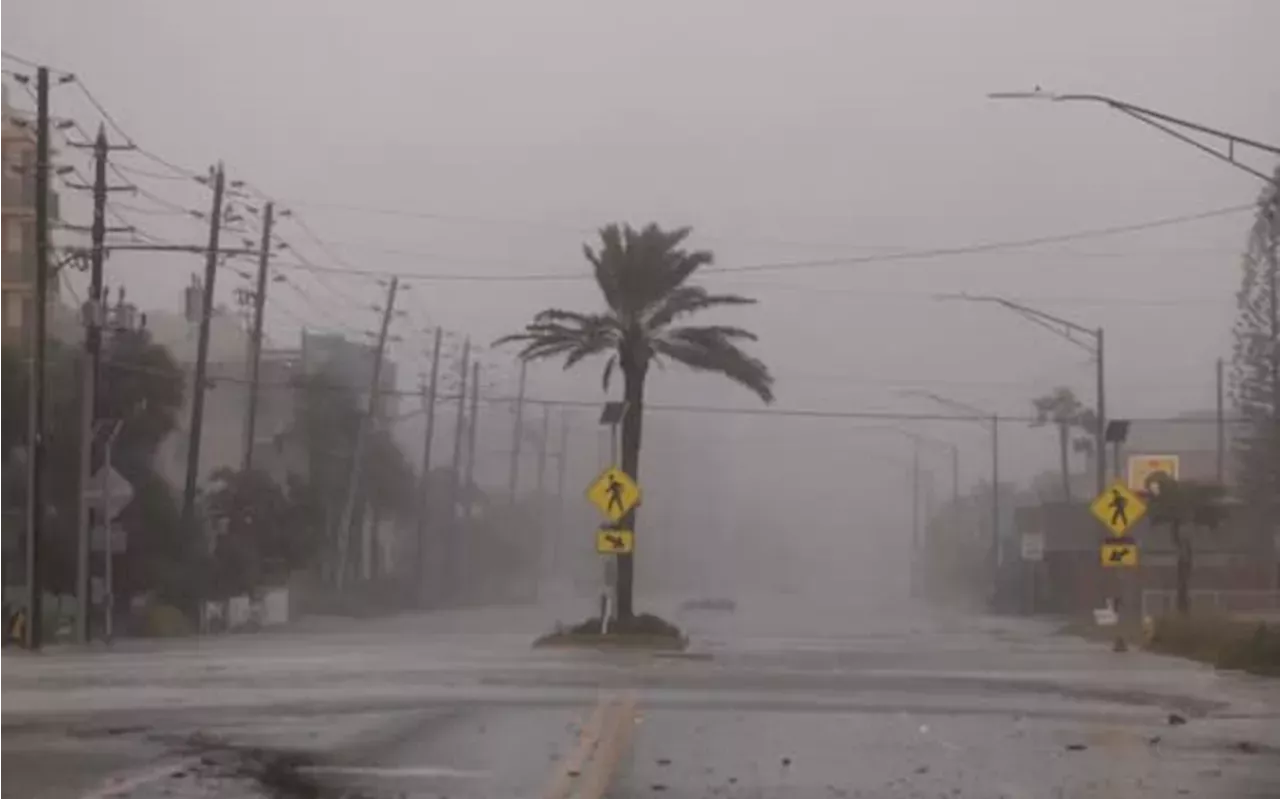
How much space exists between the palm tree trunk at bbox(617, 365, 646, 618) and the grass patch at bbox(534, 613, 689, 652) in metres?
0.59

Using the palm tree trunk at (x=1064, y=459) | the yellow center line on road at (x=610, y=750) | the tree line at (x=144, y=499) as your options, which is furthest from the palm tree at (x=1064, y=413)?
the yellow center line on road at (x=610, y=750)

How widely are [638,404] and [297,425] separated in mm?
50096

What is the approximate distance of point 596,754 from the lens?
17844 mm

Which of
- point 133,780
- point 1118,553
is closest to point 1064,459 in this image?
point 1118,553

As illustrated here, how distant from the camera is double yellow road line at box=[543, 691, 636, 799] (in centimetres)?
1541

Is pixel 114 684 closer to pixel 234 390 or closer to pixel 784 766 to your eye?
pixel 784 766

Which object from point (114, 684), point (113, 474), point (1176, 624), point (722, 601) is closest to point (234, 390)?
point (722, 601)

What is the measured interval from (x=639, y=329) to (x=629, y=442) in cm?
252

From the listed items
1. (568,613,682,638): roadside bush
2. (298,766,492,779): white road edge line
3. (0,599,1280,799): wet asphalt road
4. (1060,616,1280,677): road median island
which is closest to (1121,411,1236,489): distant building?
(1060,616,1280,677): road median island

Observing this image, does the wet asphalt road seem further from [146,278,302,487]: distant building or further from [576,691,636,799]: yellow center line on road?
[146,278,302,487]: distant building

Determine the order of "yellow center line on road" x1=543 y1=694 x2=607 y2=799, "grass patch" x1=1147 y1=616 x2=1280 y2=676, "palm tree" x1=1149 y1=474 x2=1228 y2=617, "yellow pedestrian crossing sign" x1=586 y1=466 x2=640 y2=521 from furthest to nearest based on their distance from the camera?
"palm tree" x1=1149 y1=474 x2=1228 y2=617, "yellow pedestrian crossing sign" x1=586 y1=466 x2=640 y2=521, "grass patch" x1=1147 y1=616 x2=1280 y2=676, "yellow center line on road" x1=543 y1=694 x2=607 y2=799

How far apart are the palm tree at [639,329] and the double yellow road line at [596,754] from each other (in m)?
29.2

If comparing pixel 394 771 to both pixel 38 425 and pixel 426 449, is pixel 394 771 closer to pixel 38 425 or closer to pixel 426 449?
pixel 38 425

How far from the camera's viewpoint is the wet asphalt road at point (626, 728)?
628 inches
